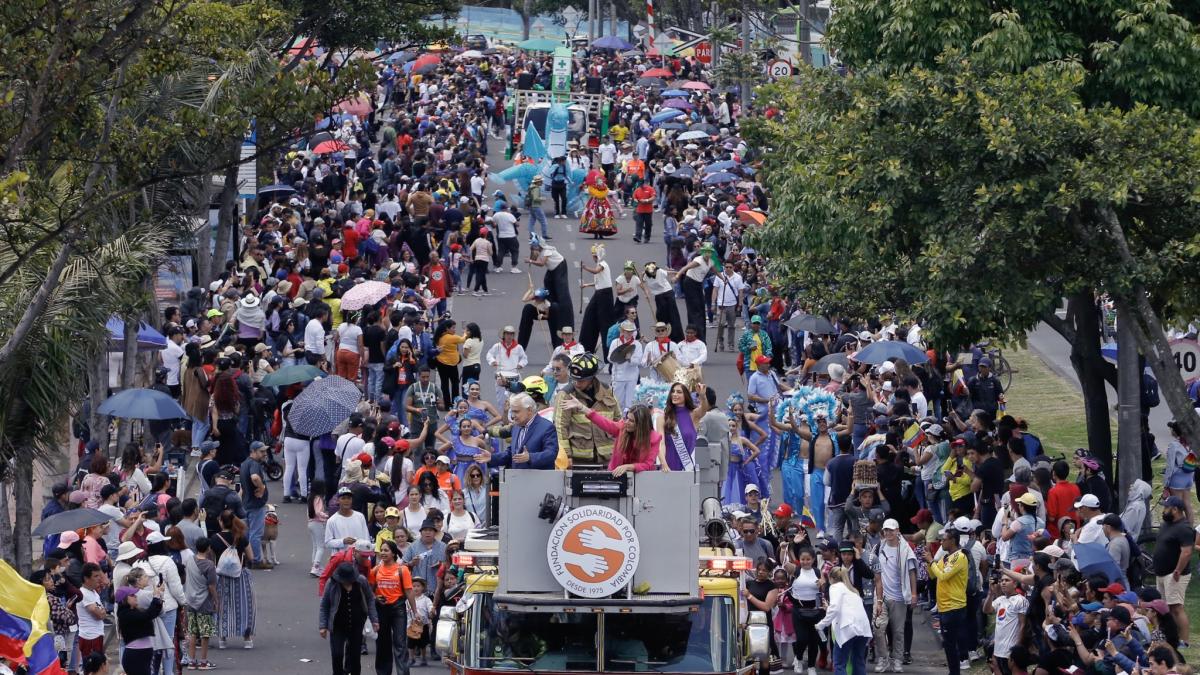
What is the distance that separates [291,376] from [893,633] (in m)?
9.30

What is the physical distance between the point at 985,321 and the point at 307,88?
22.0 ft

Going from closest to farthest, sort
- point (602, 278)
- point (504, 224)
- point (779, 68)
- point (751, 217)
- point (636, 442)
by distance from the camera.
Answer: point (636, 442) → point (602, 278) → point (751, 217) → point (504, 224) → point (779, 68)

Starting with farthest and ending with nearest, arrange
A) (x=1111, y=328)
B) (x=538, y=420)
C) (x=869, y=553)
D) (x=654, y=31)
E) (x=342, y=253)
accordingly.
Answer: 1. (x=654, y=31)
2. (x=342, y=253)
3. (x=1111, y=328)
4. (x=869, y=553)
5. (x=538, y=420)

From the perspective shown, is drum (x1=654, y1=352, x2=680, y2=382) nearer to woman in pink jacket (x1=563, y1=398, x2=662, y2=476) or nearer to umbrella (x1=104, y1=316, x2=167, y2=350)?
woman in pink jacket (x1=563, y1=398, x2=662, y2=476)

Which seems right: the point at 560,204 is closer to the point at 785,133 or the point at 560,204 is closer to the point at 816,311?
the point at 816,311

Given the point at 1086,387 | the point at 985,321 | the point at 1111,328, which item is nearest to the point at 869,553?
the point at 985,321

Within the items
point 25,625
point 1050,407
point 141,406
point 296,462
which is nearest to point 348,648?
point 25,625

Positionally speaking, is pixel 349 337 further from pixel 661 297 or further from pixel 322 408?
pixel 661 297

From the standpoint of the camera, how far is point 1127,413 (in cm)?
2109

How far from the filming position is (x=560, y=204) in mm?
45562

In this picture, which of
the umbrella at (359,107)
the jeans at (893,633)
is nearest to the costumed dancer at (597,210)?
the umbrella at (359,107)

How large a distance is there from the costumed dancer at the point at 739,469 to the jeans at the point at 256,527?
4.93 meters

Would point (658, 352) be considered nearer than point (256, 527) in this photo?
No

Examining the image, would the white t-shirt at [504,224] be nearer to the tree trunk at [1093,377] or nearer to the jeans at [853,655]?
the tree trunk at [1093,377]
